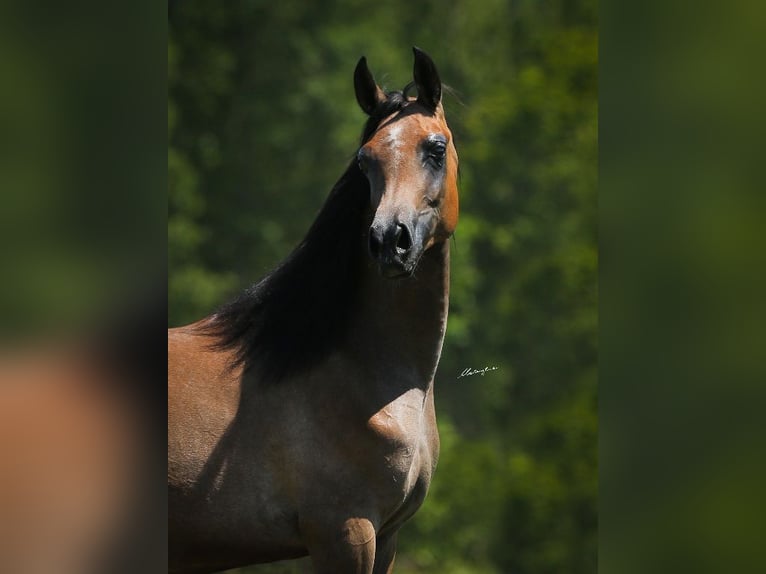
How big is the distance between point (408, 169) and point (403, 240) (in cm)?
21

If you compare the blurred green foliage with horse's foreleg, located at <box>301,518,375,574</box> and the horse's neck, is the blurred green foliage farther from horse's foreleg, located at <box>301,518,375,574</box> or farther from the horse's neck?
horse's foreleg, located at <box>301,518,375,574</box>

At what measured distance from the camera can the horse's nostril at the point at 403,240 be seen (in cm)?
236

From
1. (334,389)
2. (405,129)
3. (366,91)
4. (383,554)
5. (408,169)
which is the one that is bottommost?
(383,554)

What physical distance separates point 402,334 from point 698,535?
1.52 metres

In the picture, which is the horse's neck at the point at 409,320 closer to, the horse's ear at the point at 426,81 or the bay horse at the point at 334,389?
the bay horse at the point at 334,389

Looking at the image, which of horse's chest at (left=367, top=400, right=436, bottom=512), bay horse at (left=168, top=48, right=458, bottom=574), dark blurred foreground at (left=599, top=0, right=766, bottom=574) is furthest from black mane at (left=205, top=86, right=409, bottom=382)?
dark blurred foreground at (left=599, top=0, right=766, bottom=574)

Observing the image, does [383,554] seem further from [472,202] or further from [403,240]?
[472,202]

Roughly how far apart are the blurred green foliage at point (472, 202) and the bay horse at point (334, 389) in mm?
4338

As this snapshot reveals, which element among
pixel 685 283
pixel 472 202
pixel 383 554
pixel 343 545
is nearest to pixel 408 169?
pixel 343 545

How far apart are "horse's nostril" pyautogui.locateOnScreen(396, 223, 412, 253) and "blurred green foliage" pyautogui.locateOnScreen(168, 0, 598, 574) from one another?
465 centimetres

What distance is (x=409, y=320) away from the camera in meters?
2.67

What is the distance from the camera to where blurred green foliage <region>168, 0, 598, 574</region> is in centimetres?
727

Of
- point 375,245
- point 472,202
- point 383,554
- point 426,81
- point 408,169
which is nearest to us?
point 375,245

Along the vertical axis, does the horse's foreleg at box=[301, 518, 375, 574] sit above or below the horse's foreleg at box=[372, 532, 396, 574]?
above
